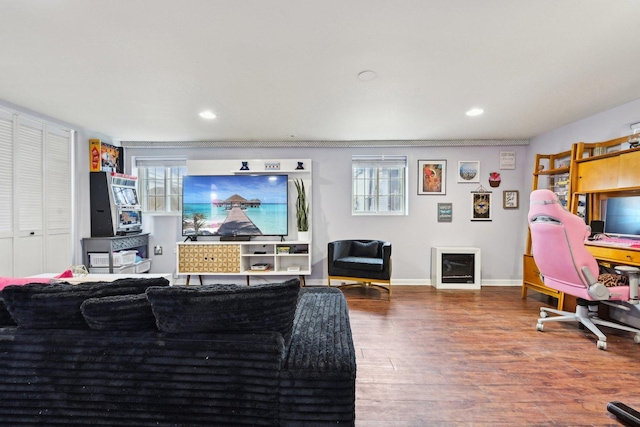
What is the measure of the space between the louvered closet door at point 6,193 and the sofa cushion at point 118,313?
2.79m

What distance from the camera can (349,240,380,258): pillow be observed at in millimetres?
4426

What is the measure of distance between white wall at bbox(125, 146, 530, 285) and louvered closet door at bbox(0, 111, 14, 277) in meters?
1.73

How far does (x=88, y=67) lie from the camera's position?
2.27 m

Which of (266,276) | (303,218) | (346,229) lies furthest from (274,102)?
(266,276)

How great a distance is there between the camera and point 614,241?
2.84 m

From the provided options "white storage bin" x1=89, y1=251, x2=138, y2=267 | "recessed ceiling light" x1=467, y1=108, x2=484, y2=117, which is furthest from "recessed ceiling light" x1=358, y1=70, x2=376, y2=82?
"white storage bin" x1=89, y1=251, x2=138, y2=267

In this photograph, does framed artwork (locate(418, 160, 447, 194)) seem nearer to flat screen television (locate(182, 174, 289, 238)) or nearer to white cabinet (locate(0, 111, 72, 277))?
flat screen television (locate(182, 174, 289, 238))

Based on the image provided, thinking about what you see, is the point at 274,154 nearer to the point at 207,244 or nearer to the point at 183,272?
the point at 207,244

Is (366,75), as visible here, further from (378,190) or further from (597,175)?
(597,175)

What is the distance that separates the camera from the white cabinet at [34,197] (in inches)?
119

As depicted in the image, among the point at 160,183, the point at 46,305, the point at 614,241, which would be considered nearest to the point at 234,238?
the point at 160,183

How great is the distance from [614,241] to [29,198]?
6115 mm

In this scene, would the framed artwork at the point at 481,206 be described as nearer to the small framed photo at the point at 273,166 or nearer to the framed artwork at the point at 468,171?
the framed artwork at the point at 468,171

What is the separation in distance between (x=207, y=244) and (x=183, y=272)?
55 centimetres
